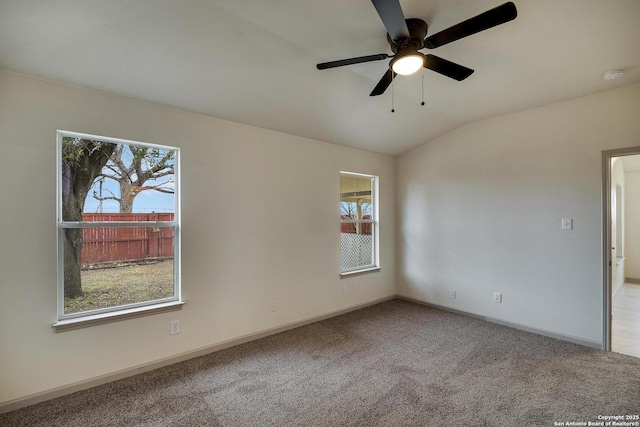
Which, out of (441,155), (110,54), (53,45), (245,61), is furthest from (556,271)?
(53,45)

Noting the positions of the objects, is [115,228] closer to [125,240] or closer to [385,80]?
[125,240]

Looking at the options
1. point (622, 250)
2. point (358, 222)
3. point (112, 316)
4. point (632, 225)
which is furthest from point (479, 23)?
point (632, 225)

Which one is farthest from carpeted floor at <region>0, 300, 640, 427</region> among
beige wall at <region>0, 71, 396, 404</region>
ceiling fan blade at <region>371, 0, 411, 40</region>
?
ceiling fan blade at <region>371, 0, 411, 40</region>

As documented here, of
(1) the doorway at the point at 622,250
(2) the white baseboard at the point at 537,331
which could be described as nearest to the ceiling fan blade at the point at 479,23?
(1) the doorway at the point at 622,250

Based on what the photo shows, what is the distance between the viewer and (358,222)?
4461mm

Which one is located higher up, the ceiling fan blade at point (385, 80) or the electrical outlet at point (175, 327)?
the ceiling fan blade at point (385, 80)

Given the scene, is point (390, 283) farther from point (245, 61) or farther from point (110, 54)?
point (110, 54)

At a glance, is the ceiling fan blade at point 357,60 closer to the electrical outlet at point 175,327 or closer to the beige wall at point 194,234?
the beige wall at point 194,234

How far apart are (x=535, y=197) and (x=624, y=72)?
53.7 inches

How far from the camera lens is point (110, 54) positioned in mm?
2023

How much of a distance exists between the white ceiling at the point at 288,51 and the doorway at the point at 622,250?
1.26m

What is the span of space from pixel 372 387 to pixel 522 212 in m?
2.74

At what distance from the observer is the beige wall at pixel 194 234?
6.83ft

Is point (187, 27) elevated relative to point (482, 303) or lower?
elevated
